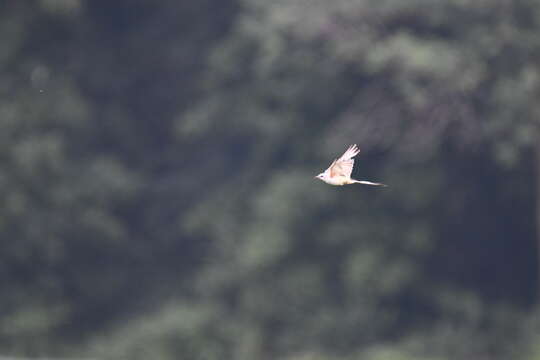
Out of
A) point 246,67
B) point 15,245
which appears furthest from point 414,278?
point 15,245

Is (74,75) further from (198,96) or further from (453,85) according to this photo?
(453,85)

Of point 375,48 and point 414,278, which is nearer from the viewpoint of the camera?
point 375,48

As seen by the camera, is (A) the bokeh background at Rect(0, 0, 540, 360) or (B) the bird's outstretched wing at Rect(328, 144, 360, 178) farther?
(A) the bokeh background at Rect(0, 0, 540, 360)

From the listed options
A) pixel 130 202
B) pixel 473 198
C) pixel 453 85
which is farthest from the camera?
pixel 130 202

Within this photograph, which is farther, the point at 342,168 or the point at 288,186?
the point at 288,186

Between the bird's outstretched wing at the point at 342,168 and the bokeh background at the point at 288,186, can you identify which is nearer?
the bird's outstretched wing at the point at 342,168

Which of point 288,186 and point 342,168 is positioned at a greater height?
point 288,186

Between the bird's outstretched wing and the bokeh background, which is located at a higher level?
the bokeh background

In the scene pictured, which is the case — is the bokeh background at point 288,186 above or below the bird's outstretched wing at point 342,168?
above
